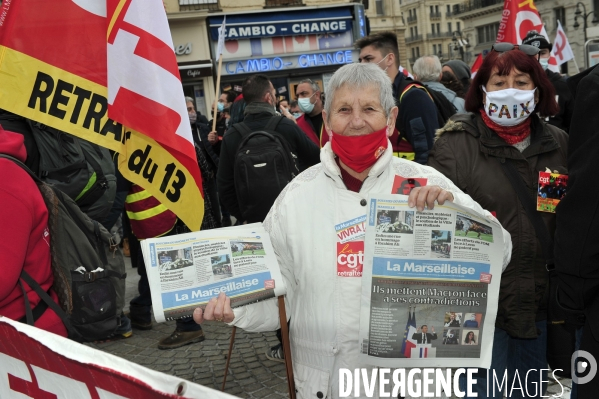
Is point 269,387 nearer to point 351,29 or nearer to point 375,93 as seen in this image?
point 375,93

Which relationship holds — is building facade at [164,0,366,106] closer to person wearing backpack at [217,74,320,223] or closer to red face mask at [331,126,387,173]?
person wearing backpack at [217,74,320,223]

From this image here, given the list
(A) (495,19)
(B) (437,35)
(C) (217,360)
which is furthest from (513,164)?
(B) (437,35)

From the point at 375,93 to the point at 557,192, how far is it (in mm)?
953

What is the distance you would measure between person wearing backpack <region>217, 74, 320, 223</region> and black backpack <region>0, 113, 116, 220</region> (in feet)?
3.34

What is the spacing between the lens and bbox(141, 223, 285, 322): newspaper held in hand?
1.99m

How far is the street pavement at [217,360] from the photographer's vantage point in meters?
4.28

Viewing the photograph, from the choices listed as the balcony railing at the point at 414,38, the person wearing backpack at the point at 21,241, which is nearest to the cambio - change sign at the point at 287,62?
the person wearing backpack at the point at 21,241

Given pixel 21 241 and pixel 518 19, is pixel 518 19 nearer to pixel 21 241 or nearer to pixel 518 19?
pixel 518 19

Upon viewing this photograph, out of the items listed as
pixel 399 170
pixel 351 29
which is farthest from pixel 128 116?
pixel 351 29

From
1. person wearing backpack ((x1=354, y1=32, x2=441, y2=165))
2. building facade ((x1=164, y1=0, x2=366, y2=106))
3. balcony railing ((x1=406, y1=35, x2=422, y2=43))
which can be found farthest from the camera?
balcony railing ((x1=406, y1=35, x2=422, y2=43))

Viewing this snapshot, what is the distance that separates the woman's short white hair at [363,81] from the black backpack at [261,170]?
2105mm

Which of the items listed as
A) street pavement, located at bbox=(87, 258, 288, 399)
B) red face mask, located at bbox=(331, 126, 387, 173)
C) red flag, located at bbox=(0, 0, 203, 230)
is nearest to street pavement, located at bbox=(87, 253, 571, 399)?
street pavement, located at bbox=(87, 258, 288, 399)

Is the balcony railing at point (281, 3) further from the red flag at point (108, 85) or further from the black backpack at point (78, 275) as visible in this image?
the black backpack at point (78, 275)

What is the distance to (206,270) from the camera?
203cm
